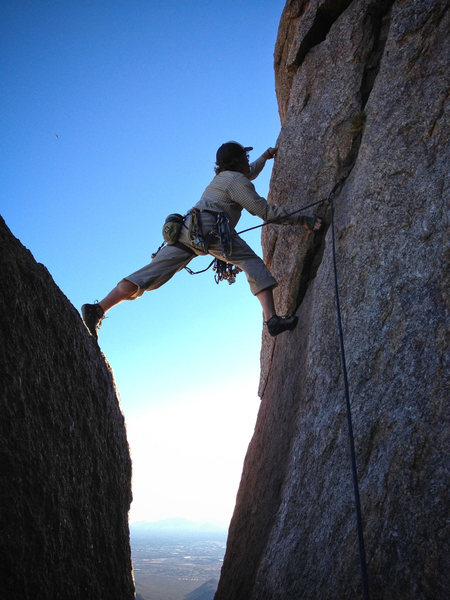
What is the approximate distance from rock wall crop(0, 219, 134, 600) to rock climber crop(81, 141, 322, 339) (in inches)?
60.7

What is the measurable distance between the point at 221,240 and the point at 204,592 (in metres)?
97.9

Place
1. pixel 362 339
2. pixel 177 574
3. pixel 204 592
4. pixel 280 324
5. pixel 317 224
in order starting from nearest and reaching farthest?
pixel 362 339, pixel 280 324, pixel 317 224, pixel 204 592, pixel 177 574

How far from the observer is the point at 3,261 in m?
3.58

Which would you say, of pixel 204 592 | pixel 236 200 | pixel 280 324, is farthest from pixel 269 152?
pixel 204 592

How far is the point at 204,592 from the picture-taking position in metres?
85.0

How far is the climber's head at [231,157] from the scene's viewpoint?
6574mm

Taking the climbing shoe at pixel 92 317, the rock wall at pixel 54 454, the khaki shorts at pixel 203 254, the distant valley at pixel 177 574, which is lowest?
the distant valley at pixel 177 574

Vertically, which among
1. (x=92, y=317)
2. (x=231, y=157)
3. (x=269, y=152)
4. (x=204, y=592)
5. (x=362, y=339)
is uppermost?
(x=269, y=152)

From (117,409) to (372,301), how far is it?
2991mm

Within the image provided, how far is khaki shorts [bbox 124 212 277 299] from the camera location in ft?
19.5

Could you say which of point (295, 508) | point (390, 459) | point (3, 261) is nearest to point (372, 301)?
point (390, 459)

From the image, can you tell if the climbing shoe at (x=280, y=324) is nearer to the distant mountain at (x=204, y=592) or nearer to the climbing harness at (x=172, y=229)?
the climbing harness at (x=172, y=229)

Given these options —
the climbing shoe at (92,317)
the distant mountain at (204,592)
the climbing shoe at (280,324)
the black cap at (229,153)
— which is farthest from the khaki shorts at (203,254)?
the distant mountain at (204,592)

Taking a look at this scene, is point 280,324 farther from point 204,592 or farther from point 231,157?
point 204,592
